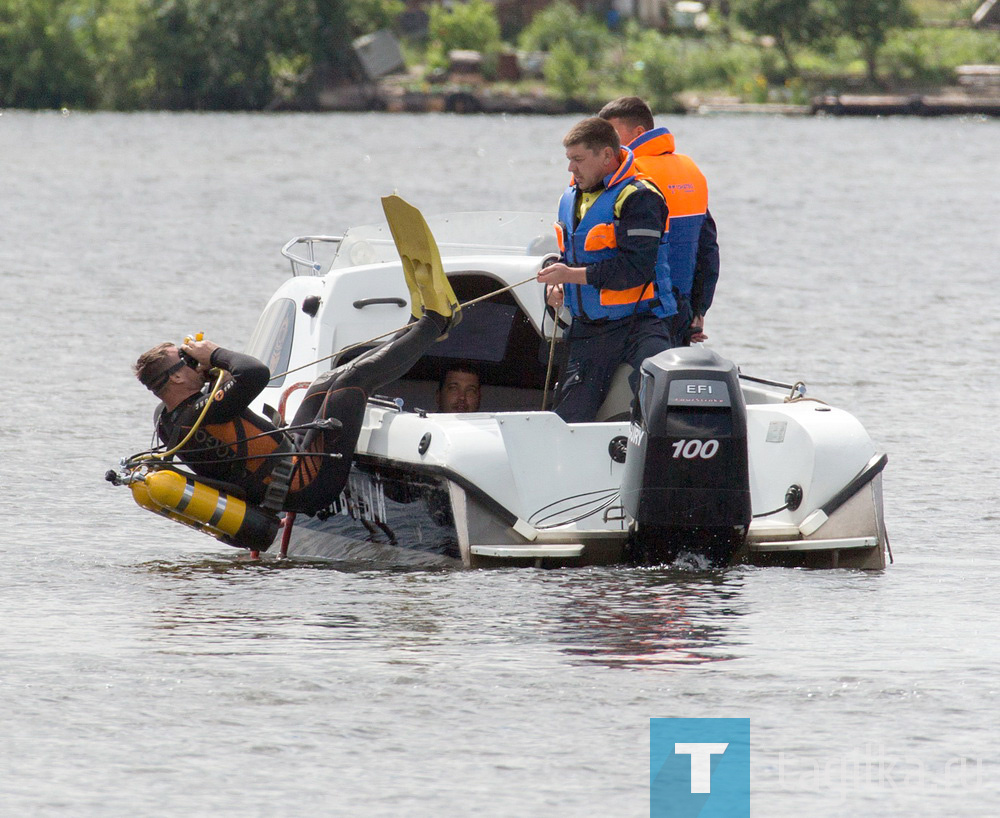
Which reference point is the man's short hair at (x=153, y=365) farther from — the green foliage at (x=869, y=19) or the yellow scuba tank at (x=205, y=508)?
the green foliage at (x=869, y=19)

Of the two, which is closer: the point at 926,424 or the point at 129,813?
the point at 129,813

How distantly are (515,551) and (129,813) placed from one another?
2.55 metres

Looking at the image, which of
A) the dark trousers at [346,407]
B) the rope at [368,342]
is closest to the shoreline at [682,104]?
the rope at [368,342]

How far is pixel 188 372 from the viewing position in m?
8.09

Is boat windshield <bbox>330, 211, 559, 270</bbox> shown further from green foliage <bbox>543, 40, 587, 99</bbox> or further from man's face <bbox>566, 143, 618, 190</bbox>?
green foliage <bbox>543, 40, 587, 99</bbox>

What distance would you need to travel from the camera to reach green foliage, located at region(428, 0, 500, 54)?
91.2 metres

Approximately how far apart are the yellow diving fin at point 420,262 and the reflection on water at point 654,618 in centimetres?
128

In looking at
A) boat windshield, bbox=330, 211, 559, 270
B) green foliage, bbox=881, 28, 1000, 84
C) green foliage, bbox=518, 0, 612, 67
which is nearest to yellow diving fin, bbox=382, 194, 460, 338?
boat windshield, bbox=330, 211, 559, 270

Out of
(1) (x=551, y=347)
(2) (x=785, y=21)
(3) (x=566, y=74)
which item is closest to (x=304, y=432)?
(1) (x=551, y=347)

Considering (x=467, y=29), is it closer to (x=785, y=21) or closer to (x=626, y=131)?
(x=785, y=21)

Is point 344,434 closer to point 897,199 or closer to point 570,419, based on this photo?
point 570,419

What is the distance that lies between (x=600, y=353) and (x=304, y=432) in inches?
51.7

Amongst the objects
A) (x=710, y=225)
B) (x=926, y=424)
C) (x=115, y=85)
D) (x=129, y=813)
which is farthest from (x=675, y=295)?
(x=115, y=85)

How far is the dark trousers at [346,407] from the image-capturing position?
809 cm
